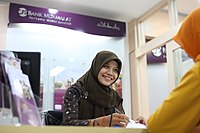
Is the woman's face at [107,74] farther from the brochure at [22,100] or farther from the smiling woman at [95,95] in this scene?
the brochure at [22,100]

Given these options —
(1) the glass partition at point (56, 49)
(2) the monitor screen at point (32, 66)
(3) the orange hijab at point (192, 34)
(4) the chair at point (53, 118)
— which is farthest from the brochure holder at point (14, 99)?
(1) the glass partition at point (56, 49)

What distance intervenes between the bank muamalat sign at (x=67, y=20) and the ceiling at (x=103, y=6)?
69mm

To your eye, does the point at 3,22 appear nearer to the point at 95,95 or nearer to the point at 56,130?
the point at 95,95

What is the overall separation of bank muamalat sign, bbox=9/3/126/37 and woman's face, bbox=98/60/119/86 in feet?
7.35

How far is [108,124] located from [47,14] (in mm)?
3012

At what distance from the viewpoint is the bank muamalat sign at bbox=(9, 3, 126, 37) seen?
402cm

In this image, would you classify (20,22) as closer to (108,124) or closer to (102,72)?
(102,72)

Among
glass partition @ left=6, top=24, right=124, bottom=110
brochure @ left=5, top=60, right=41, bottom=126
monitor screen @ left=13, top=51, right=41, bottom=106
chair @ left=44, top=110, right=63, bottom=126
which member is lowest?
chair @ left=44, top=110, right=63, bottom=126

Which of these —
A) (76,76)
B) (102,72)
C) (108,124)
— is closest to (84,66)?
(76,76)

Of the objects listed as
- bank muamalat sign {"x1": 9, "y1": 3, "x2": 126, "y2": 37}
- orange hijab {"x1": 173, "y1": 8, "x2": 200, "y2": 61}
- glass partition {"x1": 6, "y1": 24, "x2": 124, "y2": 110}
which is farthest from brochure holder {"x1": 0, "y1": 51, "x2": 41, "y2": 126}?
bank muamalat sign {"x1": 9, "y1": 3, "x2": 126, "y2": 37}

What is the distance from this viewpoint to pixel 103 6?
4227 millimetres

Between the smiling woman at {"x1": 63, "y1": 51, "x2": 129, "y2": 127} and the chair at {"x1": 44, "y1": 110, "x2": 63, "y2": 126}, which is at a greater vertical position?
the smiling woman at {"x1": 63, "y1": 51, "x2": 129, "y2": 127}

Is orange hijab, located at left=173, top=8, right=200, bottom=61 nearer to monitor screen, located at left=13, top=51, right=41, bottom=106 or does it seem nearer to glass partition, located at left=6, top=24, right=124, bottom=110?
monitor screen, located at left=13, top=51, right=41, bottom=106

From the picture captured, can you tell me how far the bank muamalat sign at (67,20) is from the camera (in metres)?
4.02
